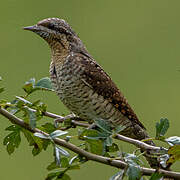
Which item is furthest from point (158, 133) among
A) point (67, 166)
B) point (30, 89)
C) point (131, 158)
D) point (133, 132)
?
point (133, 132)

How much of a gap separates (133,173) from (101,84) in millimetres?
1032

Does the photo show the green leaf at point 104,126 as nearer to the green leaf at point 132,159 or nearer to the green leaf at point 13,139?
the green leaf at point 132,159

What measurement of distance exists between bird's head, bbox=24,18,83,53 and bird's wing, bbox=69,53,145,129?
0.24ft

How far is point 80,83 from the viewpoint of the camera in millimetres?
2193

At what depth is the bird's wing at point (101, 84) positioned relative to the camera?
225 centimetres

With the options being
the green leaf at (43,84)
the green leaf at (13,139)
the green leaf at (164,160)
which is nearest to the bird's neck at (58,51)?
the green leaf at (43,84)

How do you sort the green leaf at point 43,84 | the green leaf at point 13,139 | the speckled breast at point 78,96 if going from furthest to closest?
the speckled breast at point 78,96, the green leaf at point 43,84, the green leaf at point 13,139

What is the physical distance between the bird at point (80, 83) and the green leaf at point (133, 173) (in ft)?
2.84

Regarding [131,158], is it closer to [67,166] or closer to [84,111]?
[67,166]

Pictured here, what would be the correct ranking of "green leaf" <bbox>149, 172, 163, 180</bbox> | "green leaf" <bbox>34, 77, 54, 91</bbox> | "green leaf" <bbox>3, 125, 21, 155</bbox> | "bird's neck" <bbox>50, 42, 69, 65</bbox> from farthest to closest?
1. "bird's neck" <bbox>50, 42, 69, 65</bbox>
2. "green leaf" <bbox>34, 77, 54, 91</bbox>
3. "green leaf" <bbox>3, 125, 21, 155</bbox>
4. "green leaf" <bbox>149, 172, 163, 180</bbox>

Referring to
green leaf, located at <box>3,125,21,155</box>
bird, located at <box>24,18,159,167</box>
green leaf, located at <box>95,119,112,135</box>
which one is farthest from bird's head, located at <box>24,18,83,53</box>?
green leaf, located at <box>95,119,112,135</box>

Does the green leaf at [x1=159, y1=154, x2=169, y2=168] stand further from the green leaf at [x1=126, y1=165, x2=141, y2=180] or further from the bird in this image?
the bird

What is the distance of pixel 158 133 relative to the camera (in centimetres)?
142

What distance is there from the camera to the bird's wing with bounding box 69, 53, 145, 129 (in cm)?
225
